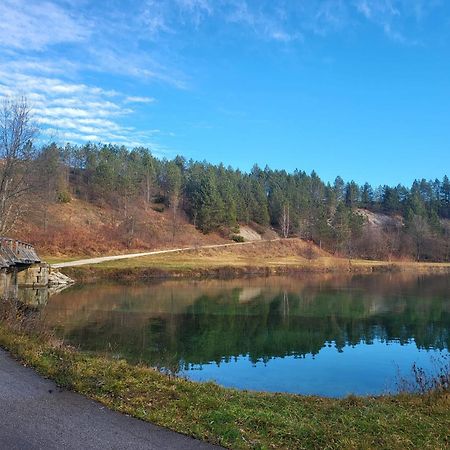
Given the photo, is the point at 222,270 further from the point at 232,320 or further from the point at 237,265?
the point at 232,320

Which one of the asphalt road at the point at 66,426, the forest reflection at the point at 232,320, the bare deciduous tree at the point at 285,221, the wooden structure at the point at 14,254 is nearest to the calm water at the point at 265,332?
the forest reflection at the point at 232,320

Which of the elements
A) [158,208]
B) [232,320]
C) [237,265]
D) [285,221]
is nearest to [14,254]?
[232,320]

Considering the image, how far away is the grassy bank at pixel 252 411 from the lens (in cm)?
783

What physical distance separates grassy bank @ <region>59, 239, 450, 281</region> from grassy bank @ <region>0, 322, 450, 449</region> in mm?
42766

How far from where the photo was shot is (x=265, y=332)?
28.4 meters

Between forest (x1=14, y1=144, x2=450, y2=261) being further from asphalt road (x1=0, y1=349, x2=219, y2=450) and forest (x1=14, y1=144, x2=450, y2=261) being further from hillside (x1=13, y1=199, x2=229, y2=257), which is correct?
asphalt road (x1=0, y1=349, x2=219, y2=450)

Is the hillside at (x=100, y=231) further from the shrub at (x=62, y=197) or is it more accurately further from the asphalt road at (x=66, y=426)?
the asphalt road at (x=66, y=426)

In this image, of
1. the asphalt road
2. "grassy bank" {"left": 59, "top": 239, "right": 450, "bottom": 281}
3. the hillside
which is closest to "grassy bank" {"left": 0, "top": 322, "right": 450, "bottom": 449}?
the asphalt road

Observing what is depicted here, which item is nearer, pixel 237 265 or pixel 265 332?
pixel 265 332

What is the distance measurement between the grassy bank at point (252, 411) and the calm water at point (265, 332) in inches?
204

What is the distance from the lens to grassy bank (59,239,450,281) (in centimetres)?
5694

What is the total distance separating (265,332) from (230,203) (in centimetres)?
8535

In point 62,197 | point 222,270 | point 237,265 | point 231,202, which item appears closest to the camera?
point 222,270

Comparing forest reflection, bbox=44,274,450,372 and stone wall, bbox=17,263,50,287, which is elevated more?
stone wall, bbox=17,263,50,287
